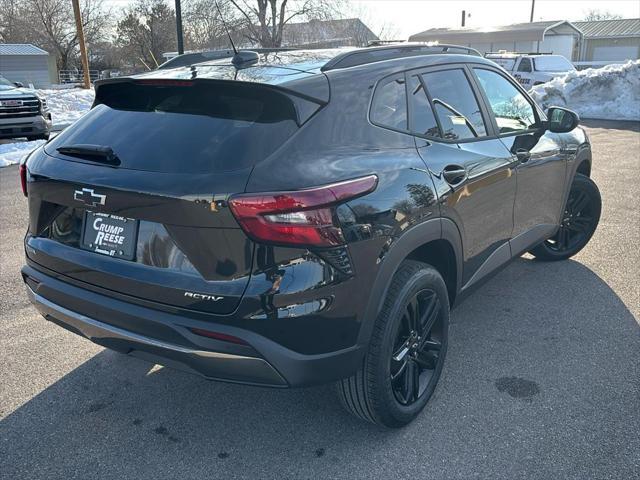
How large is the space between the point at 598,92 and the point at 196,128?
706 inches

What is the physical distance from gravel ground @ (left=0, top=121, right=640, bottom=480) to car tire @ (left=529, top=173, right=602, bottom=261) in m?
Answer: 0.99

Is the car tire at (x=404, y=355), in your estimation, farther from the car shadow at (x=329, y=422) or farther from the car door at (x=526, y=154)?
the car door at (x=526, y=154)

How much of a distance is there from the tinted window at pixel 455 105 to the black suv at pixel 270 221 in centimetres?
3

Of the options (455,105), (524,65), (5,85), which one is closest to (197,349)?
(455,105)

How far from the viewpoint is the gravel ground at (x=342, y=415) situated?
267cm

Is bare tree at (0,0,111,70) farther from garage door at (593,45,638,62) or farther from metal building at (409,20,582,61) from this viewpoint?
garage door at (593,45,638,62)

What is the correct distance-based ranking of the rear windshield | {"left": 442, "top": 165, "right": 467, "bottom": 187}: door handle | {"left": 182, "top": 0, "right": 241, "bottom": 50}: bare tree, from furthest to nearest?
{"left": 182, "top": 0, "right": 241, "bottom": 50}: bare tree < {"left": 442, "top": 165, "right": 467, "bottom": 187}: door handle < the rear windshield

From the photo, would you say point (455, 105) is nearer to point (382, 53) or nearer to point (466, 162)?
point (466, 162)

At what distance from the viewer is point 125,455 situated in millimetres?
2748

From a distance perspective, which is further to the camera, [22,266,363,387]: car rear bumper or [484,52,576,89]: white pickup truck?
[484,52,576,89]: white pickup truck

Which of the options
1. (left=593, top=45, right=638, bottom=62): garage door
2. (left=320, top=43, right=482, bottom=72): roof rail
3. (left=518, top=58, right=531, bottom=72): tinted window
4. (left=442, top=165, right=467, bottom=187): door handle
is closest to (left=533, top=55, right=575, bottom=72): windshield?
(left=518, top=58, right=531, bottom=72): tinted window

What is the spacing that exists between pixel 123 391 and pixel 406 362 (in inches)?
63.0

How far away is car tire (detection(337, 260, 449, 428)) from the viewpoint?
2623mm

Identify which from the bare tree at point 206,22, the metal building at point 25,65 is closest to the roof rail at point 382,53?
the bare tree at point 206,22
